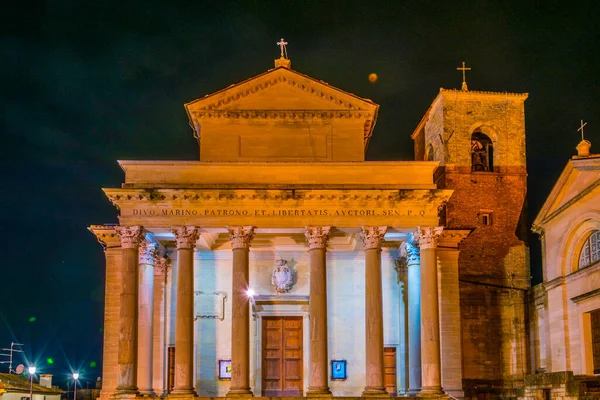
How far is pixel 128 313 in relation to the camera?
1068 inches

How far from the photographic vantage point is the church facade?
2722 centimetres

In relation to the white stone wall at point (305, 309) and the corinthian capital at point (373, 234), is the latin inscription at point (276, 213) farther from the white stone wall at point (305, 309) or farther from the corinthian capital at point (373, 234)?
the white stone wall at point (305, 309)

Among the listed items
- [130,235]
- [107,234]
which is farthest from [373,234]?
[107,234]

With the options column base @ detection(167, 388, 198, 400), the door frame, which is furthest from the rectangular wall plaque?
column base @ detection(167, 388, 198, 400)

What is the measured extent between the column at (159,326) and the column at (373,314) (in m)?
8.56

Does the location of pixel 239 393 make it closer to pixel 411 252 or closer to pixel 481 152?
pixel 411 252

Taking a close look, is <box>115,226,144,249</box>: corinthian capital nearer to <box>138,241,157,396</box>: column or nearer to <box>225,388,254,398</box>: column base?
<box>138,241,157,396</box>: column

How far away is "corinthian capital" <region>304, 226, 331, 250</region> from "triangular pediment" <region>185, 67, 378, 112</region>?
5679 mm

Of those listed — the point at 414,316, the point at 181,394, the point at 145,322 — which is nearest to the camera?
the point at 181,394

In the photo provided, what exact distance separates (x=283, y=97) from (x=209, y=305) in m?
8.72

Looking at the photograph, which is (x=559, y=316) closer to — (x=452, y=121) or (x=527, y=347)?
(x=527, y=347)

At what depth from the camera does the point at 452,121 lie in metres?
39.7

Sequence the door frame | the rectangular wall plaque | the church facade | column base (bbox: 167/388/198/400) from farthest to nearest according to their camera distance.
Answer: the rectangular wall plaque
the door frame
the church facade
column base (bbox: 167/388/198/400)

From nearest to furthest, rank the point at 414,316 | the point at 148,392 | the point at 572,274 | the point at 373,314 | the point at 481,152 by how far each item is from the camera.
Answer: the point at 373,314, the point at 148,392, the point at 414,316, the point at 572,274, the point at 481,152
